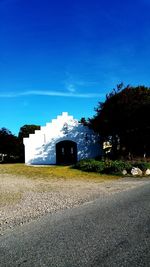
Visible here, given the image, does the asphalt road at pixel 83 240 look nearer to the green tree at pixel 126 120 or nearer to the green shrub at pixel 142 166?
the green shrub at pixel 142 166

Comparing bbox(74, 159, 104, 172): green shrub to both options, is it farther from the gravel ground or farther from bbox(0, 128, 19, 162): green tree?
bbox(0, 128, 19, 162): green tree

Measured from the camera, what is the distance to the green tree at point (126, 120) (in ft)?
111

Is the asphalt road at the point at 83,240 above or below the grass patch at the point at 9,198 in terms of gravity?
below

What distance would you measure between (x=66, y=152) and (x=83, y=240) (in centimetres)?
3103

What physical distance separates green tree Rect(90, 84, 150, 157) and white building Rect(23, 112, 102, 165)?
2.14 m

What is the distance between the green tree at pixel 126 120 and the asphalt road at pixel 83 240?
2332cm

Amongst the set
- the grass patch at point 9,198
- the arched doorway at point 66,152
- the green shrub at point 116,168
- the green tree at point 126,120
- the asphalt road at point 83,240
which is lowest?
the asphalt road at point 83,240

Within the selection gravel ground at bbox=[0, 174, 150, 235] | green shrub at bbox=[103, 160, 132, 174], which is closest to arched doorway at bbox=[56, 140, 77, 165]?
green shrub at bbox=[103, 160, 132, 174]

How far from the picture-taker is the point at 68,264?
235 inches

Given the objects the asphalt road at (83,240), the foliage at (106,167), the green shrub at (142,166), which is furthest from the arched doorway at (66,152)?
the asphalt road at (83,240)

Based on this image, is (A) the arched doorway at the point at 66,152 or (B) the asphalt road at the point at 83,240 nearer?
(B) the asphalt road at the point at 83,240

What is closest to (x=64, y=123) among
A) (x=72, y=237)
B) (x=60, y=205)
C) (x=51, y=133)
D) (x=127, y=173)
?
(x=51, y=133)

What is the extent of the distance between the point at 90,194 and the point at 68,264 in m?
9.99

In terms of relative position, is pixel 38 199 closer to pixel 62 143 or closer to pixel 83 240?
pixel 83 240
